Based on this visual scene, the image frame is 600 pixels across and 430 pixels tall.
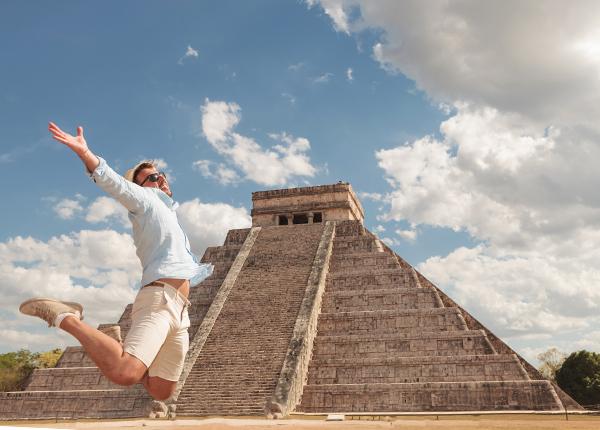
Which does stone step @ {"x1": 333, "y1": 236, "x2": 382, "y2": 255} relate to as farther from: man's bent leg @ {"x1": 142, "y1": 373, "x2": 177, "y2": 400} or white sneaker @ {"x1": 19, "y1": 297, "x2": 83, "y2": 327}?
white sneaker @ {"x1": 19, "y1": 297, "x2": 83, "y2": 327}

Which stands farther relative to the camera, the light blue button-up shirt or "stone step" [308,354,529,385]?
"stone step" [308,354,529,385]

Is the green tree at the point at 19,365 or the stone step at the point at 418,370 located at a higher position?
the green tree at the point at 19,365

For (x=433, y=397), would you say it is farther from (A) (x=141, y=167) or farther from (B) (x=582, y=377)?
(B) (x=582, y=377)

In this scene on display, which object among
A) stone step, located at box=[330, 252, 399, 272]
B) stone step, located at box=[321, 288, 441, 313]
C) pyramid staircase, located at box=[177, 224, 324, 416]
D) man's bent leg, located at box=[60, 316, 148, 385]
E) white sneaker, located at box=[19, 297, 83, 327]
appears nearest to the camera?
man's bent leg, located at box=[60, 316, 148, 385]

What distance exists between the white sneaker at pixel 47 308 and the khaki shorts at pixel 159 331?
16.6 inches

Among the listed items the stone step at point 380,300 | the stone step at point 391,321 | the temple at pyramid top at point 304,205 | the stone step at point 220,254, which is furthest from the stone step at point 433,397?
the temple at pyramid top at point 304,205

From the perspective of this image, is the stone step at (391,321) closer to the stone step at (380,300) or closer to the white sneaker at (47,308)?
the stone step at (380,300)

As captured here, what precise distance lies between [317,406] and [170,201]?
Answer: 47.5ft

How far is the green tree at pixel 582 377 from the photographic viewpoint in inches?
1140

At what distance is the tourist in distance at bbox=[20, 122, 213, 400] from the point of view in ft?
12.8

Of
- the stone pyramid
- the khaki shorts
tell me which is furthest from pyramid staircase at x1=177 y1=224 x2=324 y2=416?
the khaki shorts

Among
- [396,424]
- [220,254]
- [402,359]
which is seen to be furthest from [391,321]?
[220,254]

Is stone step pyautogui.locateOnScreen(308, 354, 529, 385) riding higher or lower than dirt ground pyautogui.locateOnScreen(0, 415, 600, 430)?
higher

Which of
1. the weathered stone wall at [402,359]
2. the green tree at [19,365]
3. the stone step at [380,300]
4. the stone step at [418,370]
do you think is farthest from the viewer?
the green tree at [19,365]
